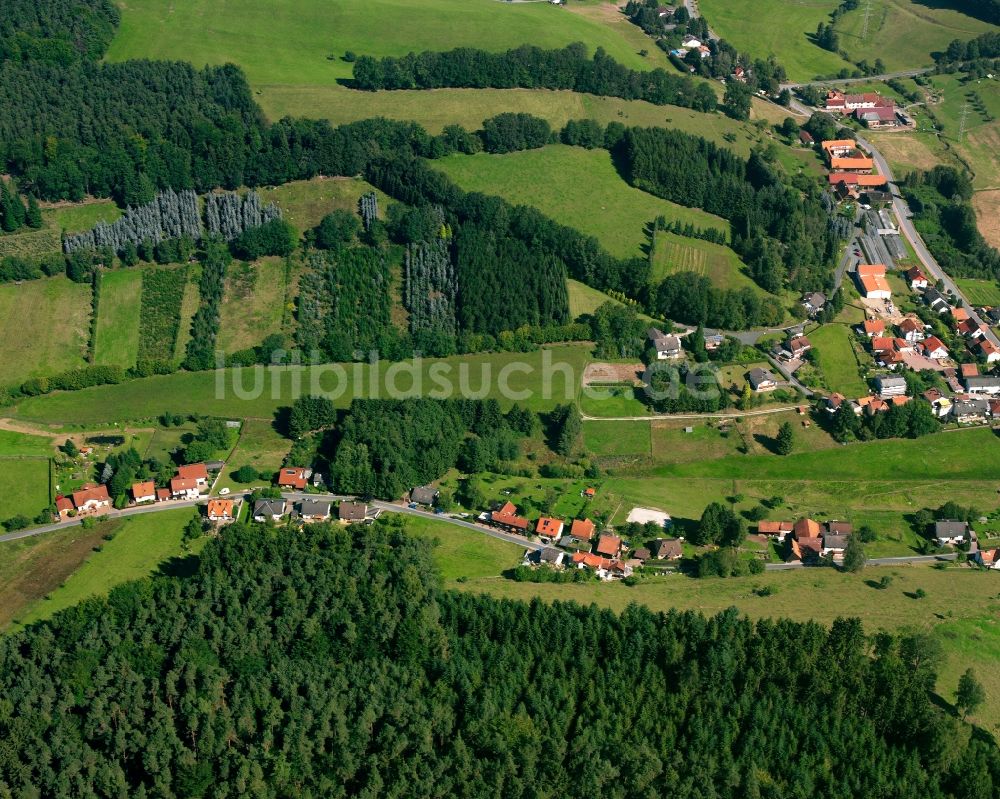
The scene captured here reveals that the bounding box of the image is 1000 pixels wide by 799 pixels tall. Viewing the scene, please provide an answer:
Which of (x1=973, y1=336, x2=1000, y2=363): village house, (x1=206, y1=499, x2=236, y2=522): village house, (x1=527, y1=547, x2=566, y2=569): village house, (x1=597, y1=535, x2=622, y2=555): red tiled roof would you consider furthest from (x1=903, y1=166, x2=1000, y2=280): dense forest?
(x1=206, y1=499, x2=236, y2=522): village house

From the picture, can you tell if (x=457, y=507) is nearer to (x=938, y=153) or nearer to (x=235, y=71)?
(x=235, y=71)

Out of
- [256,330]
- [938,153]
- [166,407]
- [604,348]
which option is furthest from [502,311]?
[938,153]

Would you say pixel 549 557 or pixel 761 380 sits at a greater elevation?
pixel 761 380

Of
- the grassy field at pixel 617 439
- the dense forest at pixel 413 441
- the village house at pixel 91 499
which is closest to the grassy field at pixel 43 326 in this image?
the village house at pixel 91 499

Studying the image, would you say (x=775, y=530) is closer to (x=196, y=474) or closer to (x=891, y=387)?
(x=891, y=387)

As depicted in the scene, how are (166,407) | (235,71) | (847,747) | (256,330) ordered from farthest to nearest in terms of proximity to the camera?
(235,71)
(256,330)
(166,407)
(847,747)

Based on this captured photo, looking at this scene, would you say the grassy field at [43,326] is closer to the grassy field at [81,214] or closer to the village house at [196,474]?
the grassy field at [81,214]

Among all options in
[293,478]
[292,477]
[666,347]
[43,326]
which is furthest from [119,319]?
[666,347]
